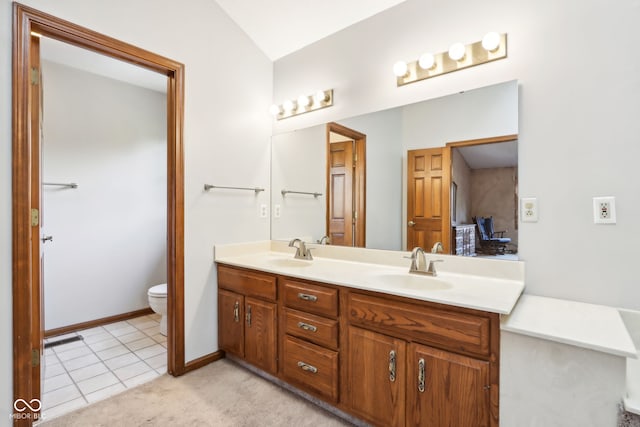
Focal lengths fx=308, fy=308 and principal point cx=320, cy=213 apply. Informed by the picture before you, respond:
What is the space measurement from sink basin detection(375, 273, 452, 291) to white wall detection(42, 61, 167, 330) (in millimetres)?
2681

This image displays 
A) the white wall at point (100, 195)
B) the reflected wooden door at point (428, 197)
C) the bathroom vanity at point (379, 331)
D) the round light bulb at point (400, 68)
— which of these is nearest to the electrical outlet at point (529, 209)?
the bathroom vanity at point (379, 331)

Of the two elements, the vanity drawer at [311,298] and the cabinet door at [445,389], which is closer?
the cabinet door at [445,389]

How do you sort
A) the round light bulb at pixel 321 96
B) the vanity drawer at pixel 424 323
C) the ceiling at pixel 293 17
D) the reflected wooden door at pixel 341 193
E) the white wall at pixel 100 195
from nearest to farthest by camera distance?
the vanity drawer at pixel 424 323
the ceiling at pixel 293 17
the reflected wooden door at pixel 341 193
the round light bulb at pixel 321 96
the white wall at pixel 100 195

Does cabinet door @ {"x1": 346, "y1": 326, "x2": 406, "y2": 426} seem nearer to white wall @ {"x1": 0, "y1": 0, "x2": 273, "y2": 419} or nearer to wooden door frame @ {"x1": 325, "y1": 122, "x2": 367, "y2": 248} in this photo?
wooden door frame @ {"x1": 325, "y1": 122, "x2": 367, "y2": 248}

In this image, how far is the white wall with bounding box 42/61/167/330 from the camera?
2.70 meters

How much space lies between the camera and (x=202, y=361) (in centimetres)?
221

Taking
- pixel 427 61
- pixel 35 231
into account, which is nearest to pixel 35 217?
pixel 35 231

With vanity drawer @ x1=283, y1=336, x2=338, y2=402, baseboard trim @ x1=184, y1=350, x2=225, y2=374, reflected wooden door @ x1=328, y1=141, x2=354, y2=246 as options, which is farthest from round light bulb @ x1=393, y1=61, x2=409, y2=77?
baseboard trim @ x1=184, y1=350, x2=225, y2=374

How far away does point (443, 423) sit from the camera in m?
1.25

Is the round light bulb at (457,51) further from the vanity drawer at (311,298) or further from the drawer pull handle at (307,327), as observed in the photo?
the drawer pull handle at (307,327)

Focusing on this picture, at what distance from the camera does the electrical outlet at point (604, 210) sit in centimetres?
132

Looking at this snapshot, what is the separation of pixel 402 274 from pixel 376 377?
0.56 m

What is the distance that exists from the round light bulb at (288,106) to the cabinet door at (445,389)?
200 cm

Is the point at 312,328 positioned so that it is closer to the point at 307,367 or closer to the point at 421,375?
the point at 307,367
